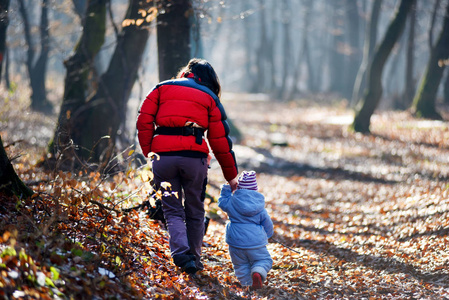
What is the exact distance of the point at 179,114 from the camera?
465 cm

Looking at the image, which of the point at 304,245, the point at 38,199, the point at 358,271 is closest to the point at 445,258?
the point at 358,271

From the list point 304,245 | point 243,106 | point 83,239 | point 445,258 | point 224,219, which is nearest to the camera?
point 83,239

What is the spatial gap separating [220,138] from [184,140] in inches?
16.0

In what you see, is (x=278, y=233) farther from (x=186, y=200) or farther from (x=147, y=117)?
(x=147, y=117)

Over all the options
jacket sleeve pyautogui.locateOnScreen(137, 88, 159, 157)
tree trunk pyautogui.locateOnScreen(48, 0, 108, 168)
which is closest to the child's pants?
jacket sleeve pyautogui.locateOnScreen(137, 88, 159, 157)

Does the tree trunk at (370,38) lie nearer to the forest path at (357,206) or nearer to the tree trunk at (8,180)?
the forest path at (357,206)

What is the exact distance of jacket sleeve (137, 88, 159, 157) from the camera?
4707 mm

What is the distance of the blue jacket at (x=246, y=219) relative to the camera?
4883mm

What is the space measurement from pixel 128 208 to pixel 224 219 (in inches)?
119

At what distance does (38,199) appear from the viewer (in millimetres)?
5262

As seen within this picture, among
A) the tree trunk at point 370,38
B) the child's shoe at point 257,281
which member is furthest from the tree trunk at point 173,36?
the tree trunk at point 370,38

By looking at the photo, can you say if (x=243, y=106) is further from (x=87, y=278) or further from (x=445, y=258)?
(x=87, y=278)

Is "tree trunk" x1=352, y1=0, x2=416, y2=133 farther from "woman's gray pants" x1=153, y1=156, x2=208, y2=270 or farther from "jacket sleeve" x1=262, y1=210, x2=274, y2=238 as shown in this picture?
"woman's gray pants" x1=153, y1=156, x2=208, y2=270

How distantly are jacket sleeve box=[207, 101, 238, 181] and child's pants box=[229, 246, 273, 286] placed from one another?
0.81 metres
